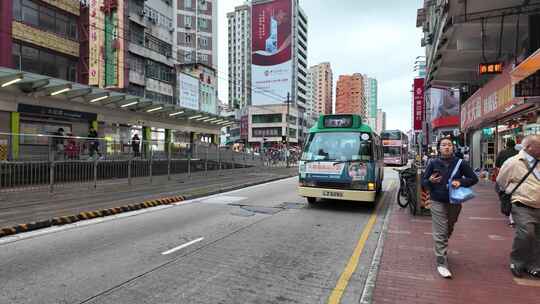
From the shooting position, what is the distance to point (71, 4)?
25.7 m

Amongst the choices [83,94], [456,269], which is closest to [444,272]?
[456,269]

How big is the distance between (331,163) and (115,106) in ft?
60.4

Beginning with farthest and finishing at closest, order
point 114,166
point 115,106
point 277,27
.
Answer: point 277,27
point 115,106
point 114,166

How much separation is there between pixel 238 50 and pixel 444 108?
378 ft

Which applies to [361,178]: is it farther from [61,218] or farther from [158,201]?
[61,218]

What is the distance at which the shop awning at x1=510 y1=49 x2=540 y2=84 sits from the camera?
26.6 feet

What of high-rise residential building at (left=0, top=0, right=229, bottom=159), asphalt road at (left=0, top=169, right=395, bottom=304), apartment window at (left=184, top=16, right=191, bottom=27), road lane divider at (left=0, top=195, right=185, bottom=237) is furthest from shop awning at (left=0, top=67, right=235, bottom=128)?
apartment window at (left=184, top=16, right=191, bottom=27)

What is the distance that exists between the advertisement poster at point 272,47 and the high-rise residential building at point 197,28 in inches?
1189

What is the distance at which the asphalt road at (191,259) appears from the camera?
13.5 feet

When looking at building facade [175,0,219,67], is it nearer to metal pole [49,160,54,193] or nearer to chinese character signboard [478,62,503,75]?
metal pole [49,160,54,193]

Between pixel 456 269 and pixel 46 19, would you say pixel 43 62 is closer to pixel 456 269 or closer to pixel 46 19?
pixel 46 19

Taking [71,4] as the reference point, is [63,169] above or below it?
below

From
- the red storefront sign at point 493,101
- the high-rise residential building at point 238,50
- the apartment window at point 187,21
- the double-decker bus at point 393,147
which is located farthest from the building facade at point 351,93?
the red storefront sign at point 493,101

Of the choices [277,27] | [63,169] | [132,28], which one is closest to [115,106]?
[63,169]
